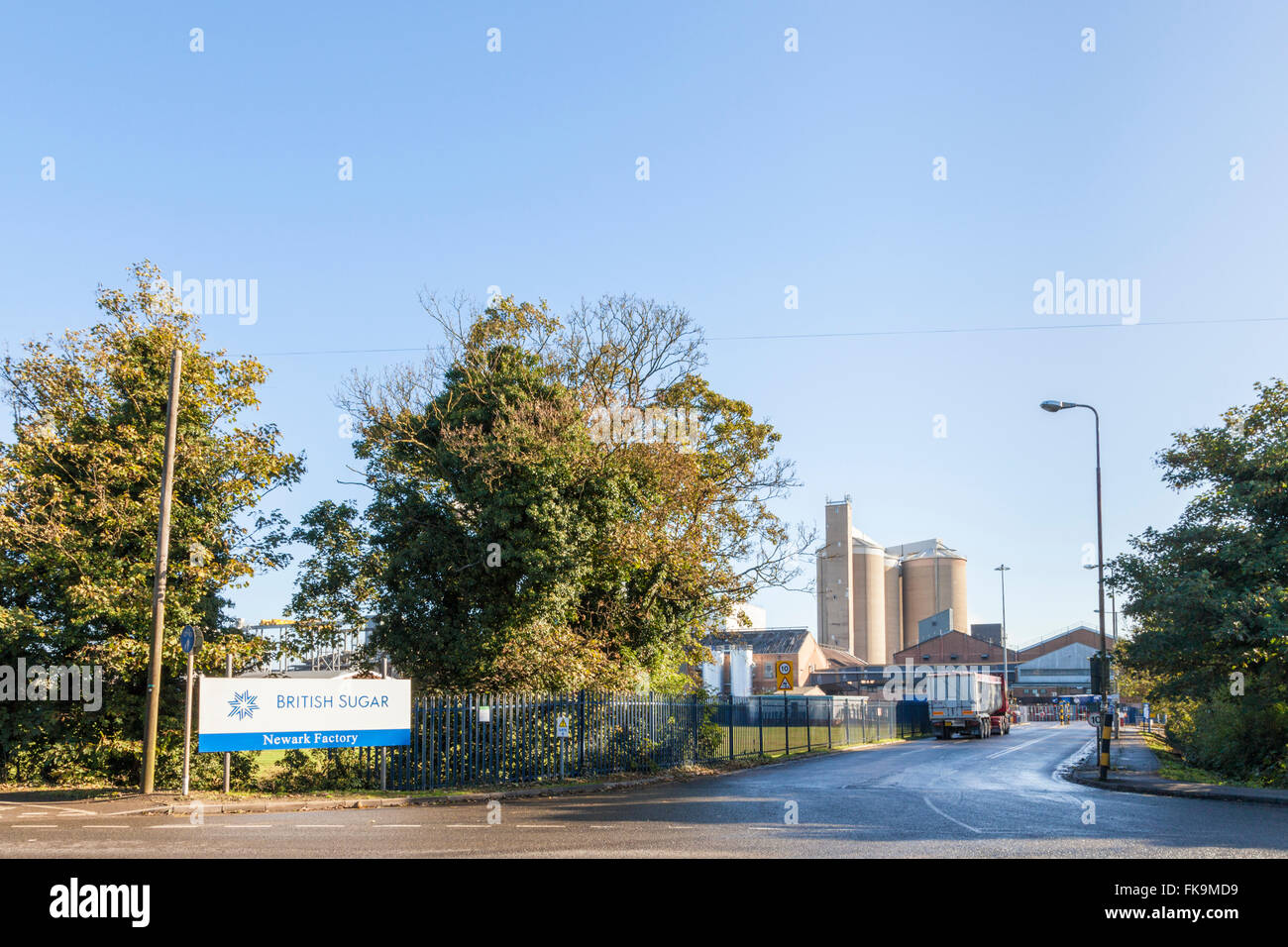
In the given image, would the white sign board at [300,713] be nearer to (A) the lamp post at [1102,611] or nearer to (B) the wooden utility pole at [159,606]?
(B) the wooden utility pole at [159,606]

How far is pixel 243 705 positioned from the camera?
18531 mm

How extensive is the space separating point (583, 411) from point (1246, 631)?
53.4 feet

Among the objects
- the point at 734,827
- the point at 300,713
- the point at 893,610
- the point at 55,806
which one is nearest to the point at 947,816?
the point at 734,827

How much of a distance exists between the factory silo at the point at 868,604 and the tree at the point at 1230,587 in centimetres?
8033

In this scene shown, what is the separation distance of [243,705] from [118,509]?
19.1 feet

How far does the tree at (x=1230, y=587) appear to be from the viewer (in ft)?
73.3

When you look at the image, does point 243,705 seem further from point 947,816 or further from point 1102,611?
point 1102,611

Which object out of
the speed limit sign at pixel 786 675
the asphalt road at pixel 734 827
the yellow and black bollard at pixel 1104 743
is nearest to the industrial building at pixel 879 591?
the speed limit sign at pixel 786 675

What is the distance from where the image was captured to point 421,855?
11359 millimetres

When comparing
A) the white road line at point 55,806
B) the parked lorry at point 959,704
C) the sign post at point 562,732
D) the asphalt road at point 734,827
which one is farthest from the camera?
the parked lorry at point 959,704

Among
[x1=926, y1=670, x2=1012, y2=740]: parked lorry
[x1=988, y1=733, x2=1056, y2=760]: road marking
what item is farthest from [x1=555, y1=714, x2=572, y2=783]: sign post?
[x1=926, y1=670, x2=1012, y2=740]: parked lorry

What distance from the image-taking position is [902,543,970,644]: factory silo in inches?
4328

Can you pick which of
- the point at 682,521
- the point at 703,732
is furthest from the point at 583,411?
the point at 703,732
